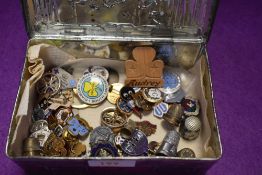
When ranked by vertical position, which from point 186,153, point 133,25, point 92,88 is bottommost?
point 186,153

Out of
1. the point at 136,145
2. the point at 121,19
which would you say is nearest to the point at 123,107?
the point at 136,145

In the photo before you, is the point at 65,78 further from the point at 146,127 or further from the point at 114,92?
the point at 146,127

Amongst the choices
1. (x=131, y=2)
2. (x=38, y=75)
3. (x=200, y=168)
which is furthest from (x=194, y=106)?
(x=38, y=75)

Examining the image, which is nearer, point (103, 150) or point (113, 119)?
point (103, 150)

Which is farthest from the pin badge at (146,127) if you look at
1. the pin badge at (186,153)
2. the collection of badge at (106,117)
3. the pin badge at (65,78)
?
the pin badge at (65,78)

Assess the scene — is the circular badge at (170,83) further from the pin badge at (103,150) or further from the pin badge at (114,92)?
the pin badge at (103,150)

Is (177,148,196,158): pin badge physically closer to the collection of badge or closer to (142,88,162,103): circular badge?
the collection of badge

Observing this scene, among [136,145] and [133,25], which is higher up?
[133,25]
